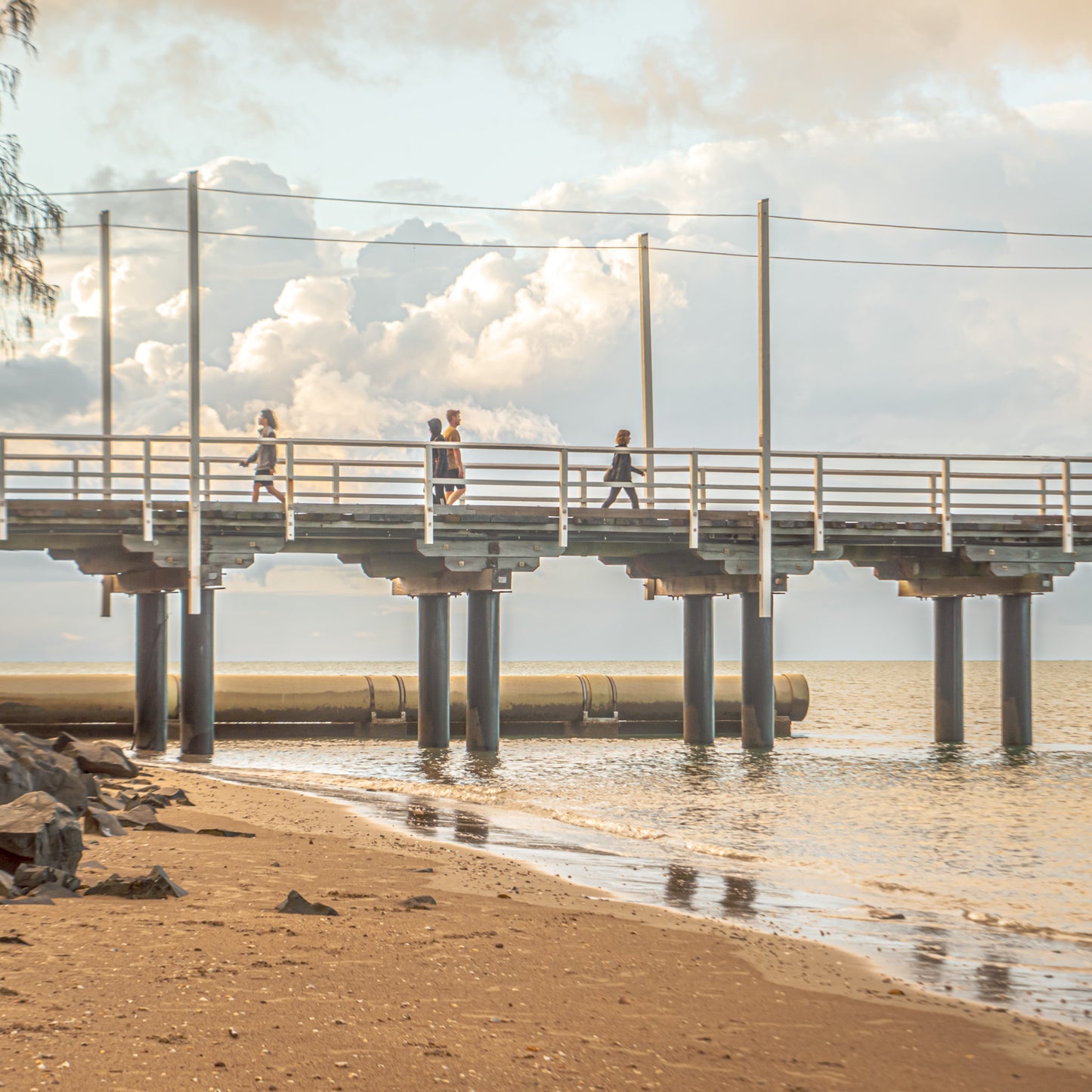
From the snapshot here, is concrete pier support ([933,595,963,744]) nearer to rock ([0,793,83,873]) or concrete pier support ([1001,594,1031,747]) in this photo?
concrete pier support ([1001,594,1031,747])

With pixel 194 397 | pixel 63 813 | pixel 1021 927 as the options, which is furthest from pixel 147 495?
pixel 1021 927

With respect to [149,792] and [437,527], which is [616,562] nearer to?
[437,527]

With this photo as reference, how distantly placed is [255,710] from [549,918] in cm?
2142

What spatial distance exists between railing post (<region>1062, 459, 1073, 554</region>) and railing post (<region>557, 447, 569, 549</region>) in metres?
10.9

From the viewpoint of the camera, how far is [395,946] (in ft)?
21.5

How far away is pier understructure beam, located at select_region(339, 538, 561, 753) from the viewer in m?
23.6

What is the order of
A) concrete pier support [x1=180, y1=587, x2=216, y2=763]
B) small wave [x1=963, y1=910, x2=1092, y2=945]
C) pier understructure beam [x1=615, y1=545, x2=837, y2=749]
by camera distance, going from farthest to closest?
pier understructure beam [x1=615, y1=545, x2=837, y2=749]
concrete pier support [x1=180, y1=587, x2=216, y2=763]
small wave [x1=963, y1=910, x2=1092, y2=945]

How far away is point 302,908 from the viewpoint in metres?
7.25

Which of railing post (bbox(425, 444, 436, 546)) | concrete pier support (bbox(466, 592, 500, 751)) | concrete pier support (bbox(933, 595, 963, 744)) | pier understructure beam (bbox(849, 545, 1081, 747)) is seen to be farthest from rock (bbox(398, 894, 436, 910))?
concrete pier support (bbox(933, 595, 963, 744))

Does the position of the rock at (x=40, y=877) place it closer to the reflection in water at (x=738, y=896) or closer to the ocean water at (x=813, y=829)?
the ocean water at (x=813, y=829)

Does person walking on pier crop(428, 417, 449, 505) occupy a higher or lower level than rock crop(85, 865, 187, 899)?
higher

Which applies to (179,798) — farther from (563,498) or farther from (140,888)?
(563,498)

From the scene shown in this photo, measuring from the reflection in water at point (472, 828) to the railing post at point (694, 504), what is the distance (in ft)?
33.2

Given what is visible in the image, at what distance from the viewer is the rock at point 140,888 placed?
7.26 m
